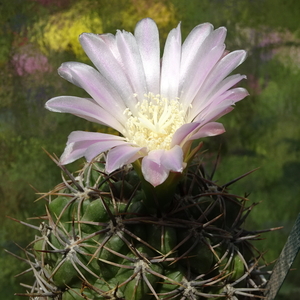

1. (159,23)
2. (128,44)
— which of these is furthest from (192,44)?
(159,23)

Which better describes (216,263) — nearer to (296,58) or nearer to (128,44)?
(128,44)

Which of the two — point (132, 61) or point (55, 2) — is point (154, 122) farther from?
point (55, 2)

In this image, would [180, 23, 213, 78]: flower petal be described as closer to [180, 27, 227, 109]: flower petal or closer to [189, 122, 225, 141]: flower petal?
[180, 27, 227, 109]: flower petal

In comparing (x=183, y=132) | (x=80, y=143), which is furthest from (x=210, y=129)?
(x=80, y=143)

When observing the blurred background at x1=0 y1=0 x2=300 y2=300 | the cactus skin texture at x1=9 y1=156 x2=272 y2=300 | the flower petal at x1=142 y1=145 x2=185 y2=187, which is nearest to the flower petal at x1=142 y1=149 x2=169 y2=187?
the flower petal at x1=142 y1=145 x2=185 y2=187

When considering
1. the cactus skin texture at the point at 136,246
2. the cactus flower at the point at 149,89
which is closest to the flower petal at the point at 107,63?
the cactus flower at the point at 149,89

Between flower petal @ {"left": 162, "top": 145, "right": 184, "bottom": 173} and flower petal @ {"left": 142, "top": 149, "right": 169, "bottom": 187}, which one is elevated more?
flower petal @ {"left": 162, "top": 145, "right": 184, "bottom": 173}

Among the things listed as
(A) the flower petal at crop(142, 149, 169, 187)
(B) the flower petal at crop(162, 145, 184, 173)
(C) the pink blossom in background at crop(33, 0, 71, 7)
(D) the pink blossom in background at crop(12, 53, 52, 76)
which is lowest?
(A) the flower petal at crop(142, 149, 169, 187)
